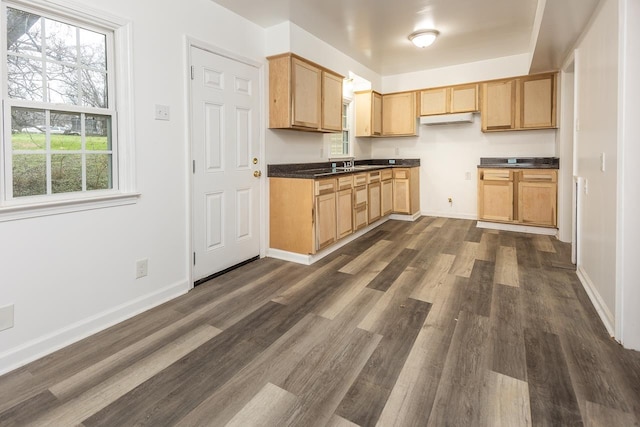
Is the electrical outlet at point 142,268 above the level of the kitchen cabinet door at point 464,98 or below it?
below

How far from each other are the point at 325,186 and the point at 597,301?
247 centimetres

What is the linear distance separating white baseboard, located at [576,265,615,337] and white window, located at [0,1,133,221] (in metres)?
3.26

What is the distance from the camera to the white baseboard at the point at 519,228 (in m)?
4.80

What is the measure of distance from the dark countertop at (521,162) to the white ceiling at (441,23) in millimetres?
1234

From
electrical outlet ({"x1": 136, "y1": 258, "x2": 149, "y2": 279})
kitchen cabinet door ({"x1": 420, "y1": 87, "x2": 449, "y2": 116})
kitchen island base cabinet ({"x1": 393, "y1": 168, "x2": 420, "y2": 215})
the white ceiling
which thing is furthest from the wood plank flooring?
kitchen cabinet door ({"x1": 420, "y1": 87, "x2": 449, "y2": 116})

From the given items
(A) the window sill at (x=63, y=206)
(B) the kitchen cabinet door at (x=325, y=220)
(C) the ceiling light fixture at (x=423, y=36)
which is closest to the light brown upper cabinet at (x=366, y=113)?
(C) the ceiling light fixture at (x=423, y=36)

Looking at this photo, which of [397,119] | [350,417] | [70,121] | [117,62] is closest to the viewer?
[350,417]

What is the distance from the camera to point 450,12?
3607mm

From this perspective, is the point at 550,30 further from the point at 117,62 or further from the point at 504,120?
the point at 117,62

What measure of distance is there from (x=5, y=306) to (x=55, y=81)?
1.31 meters

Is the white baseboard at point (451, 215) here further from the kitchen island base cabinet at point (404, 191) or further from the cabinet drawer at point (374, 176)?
the cabinet drawer at point (374, 176)

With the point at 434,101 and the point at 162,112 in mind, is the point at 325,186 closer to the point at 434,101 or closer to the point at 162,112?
the point at 162,112

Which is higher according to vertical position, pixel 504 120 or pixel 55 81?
pixel 504 120

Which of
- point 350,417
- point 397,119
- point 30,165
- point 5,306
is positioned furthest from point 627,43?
point 397,119
